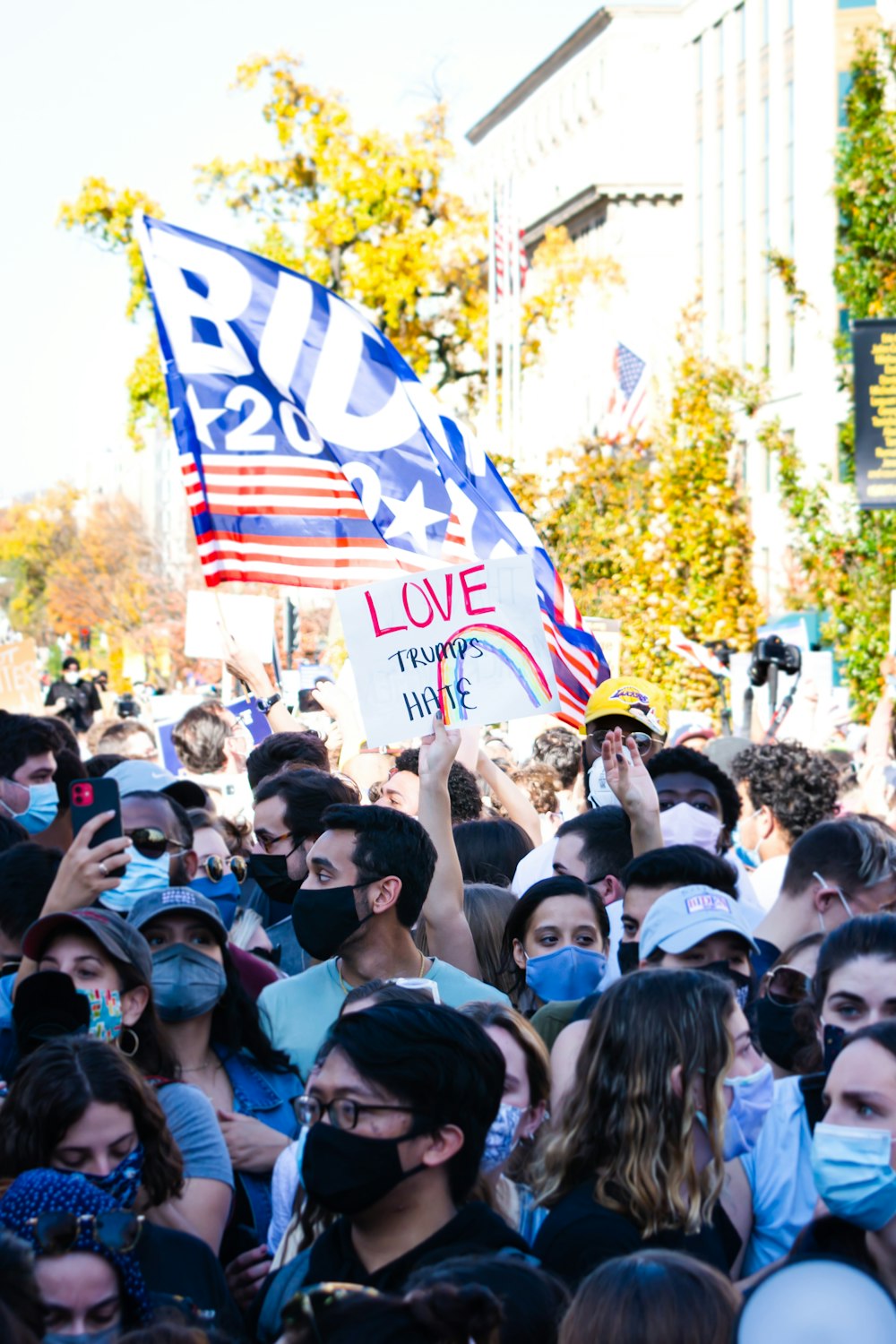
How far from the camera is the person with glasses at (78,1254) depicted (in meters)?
3.07

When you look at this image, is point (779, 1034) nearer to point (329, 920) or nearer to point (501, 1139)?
point (501, 1139)

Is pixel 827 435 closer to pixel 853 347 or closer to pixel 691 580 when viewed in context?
pixel 691 580

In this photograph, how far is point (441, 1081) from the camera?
327cm

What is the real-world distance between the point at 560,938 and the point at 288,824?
4.49ft

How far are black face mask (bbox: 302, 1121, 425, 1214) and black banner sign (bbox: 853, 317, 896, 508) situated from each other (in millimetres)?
14104

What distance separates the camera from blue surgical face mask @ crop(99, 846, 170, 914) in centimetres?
557

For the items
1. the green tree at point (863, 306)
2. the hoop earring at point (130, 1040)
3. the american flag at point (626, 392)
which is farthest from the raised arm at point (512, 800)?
the american flag at point (626, 392)

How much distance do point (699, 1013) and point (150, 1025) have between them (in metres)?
1.47

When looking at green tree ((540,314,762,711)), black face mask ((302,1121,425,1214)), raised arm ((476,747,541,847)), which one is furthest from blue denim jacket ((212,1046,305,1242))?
green tree ((540,314,762,711))

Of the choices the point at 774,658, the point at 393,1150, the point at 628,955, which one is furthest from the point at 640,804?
the point at 774,658

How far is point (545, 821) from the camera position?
9086 millimetres

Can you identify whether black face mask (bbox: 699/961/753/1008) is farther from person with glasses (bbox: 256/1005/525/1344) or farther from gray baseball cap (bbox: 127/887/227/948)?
gray baseball cap (bbox: 127/887/227/948)

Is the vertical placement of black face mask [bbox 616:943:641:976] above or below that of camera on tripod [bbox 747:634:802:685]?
below

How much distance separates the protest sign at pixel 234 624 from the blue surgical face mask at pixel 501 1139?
7.99 metres
